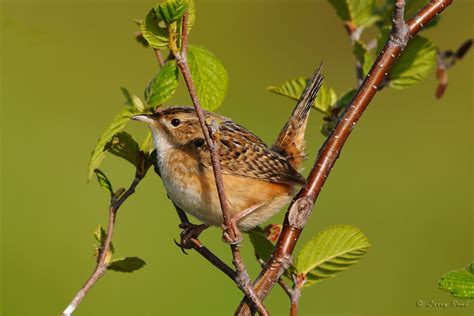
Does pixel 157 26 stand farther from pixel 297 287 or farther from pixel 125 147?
pixel 297 287

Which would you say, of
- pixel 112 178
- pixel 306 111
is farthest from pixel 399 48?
pixel 112 178

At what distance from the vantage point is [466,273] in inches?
73.5

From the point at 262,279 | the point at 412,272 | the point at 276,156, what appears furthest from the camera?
the point at 412,272

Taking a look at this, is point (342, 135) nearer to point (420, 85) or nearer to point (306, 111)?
point (306, 111)

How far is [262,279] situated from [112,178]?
653 cm

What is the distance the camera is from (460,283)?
72.6 inches

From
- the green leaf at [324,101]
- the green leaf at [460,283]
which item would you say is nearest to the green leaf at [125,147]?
the green leaf at [324,101]

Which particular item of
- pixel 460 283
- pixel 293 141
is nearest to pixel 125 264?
pixel 460 283

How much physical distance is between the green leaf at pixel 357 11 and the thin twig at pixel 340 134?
1.95ft

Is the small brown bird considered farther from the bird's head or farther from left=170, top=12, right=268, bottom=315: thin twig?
left=170, top=12, right=268, bottom=315: thin twig

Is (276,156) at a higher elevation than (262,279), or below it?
higher

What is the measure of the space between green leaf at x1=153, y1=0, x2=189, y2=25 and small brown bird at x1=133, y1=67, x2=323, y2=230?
0.91 meters

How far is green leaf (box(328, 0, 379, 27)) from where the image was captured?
8.96 feet

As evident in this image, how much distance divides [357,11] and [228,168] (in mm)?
777
